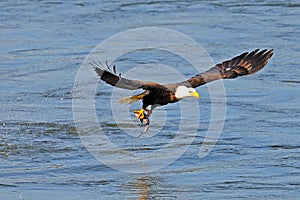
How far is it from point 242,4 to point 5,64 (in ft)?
17.6

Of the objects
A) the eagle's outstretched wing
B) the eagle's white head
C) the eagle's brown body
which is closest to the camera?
the eagle's brown body

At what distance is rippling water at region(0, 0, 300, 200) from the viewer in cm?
748

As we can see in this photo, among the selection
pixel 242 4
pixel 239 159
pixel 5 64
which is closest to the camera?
pixel 239 159

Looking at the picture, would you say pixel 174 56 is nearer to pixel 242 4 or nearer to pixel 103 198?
pixel 242 4

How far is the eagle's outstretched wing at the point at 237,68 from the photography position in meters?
8.45

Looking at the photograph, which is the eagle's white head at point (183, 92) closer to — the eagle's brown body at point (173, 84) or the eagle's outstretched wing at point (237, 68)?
the eagle's brown body at point (173, 84)

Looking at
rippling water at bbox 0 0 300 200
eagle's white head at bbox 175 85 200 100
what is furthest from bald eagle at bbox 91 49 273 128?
rippling water at bbox 0 0 300 200

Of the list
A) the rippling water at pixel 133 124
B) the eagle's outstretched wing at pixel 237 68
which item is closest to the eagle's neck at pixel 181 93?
the eagle's outstretched wing at pixel 237 68

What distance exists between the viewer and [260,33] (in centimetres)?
1375

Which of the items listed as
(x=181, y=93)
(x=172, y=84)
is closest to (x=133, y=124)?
(x=172, y=84)

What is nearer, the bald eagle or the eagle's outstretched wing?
the bald eagle

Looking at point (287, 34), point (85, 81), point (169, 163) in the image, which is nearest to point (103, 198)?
point (169, 163)

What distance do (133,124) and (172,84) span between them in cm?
144

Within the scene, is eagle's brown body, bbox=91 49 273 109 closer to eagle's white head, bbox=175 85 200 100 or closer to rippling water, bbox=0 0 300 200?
eagle's white head, bbox=175 85 200 100
